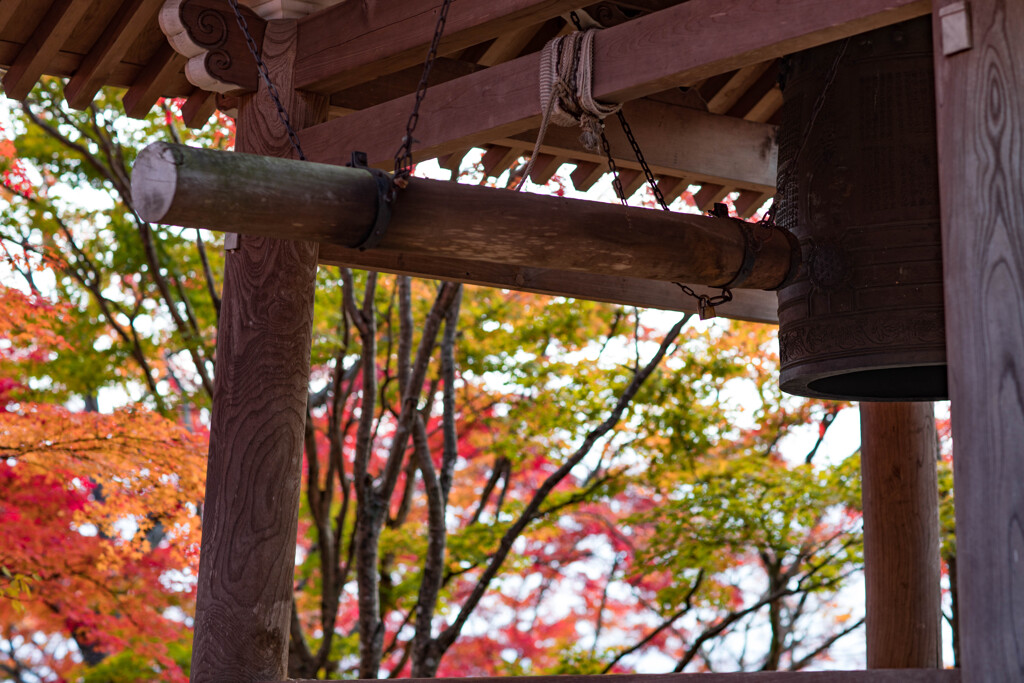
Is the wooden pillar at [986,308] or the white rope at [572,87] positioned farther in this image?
the white rope at [572,87]

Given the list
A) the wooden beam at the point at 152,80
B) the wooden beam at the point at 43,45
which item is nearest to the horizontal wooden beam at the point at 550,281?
the wooden beam at the point at 152,80

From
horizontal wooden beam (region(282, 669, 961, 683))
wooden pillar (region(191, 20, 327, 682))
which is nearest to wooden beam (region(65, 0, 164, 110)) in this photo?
wooden pillar (region(191, 20, 327, 682))

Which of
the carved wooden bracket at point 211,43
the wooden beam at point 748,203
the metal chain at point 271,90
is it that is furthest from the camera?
the wooden beam at point 748,203

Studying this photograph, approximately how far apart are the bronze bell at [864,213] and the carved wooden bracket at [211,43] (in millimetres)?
1994

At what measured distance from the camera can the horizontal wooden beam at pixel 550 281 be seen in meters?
4.60

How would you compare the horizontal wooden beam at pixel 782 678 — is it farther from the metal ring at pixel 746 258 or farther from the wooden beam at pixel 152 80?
the wooden beam at pixel 152 80

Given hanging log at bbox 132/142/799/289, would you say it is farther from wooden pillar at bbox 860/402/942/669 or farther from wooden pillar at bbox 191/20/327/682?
wooden pillar at bbox 860/402/942/669

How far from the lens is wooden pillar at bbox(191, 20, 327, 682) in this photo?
355 centimetres

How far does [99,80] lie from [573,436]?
500 cm

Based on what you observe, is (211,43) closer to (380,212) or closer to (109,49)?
(109,49)

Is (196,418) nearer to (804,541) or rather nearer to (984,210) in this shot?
(804,541)

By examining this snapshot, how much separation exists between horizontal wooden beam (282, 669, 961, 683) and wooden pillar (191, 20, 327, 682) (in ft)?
2.00

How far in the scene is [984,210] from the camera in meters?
Answer: 2.30

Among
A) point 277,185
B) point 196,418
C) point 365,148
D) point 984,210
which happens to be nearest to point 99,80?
point 365,148
